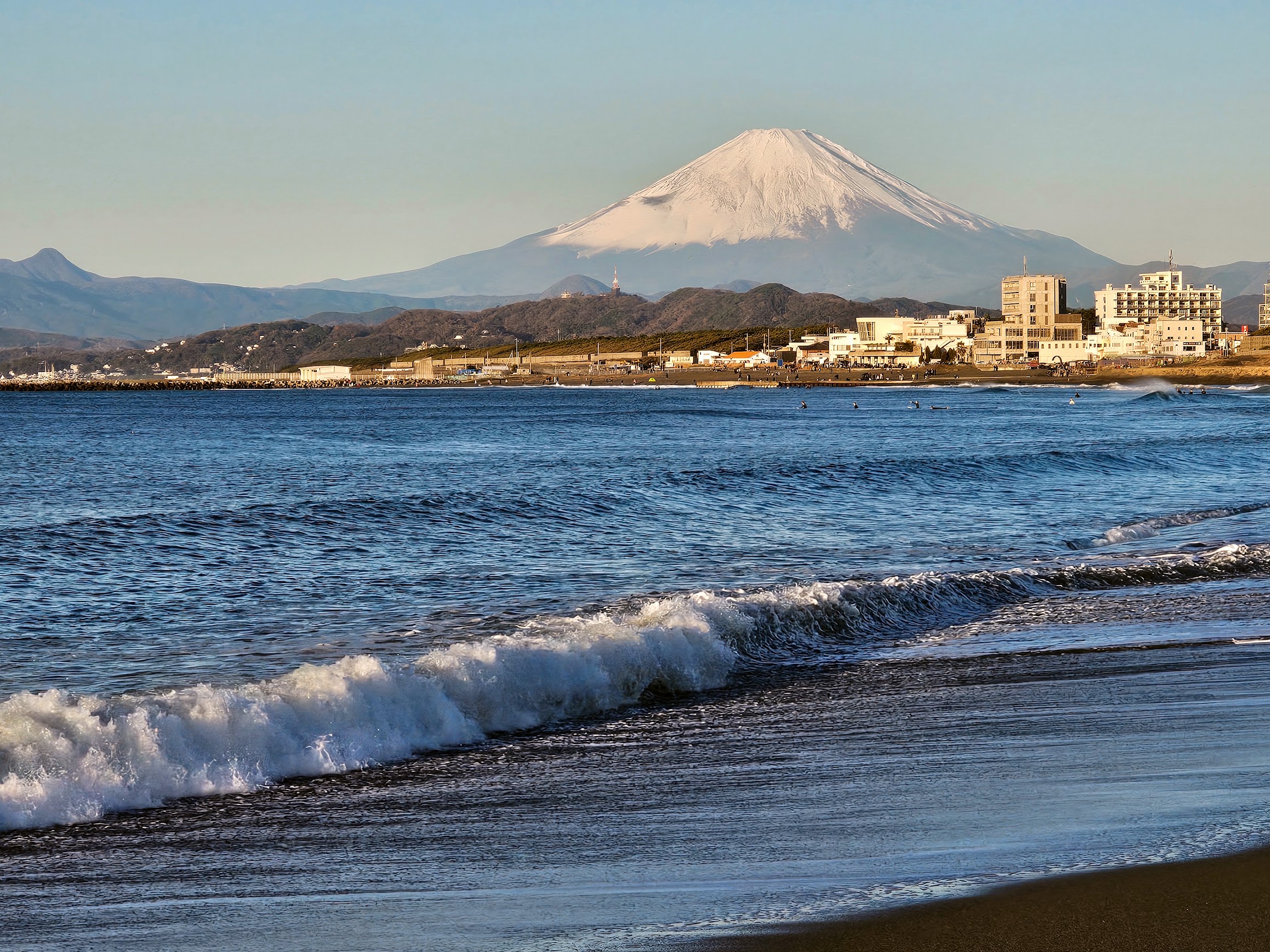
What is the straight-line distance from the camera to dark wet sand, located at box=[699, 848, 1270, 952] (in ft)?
16.7

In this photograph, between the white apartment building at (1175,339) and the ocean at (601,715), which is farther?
the white apartment building at (1175,339)

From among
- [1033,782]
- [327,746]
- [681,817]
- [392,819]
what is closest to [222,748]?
[327,746]

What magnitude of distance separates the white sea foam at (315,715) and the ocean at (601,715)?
29mm

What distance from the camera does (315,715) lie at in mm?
8984

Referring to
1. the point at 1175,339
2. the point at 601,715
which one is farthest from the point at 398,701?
the point at 1175,339

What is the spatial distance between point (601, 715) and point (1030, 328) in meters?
197

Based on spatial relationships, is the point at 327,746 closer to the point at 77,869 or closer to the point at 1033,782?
the point at 77,869

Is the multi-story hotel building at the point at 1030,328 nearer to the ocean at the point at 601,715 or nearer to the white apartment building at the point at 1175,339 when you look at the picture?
the white apartment building at the point at 1175,339

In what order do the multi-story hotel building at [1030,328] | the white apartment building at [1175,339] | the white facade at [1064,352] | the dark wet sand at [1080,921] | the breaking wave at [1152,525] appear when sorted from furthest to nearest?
the multi-story hotel building at [1030,328] < the white facade at [1064,352] < the white apartment building at [1175,339] < the breaking wave at [1152,525] < the dark wet sand at [1080,921]

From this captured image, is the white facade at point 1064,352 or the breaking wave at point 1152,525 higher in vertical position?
the white facade at point 1064,352

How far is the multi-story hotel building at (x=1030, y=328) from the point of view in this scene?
19225cm

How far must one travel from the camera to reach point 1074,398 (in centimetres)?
10369

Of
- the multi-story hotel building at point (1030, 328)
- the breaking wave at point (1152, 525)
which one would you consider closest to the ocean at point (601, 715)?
the breaking wave at point (1152, 525)

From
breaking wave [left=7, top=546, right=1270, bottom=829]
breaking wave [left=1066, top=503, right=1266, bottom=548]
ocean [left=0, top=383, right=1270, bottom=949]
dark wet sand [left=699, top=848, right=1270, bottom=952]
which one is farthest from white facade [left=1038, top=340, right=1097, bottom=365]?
dark wet sand [left=699, top=848, right=1270, bottom=952]
